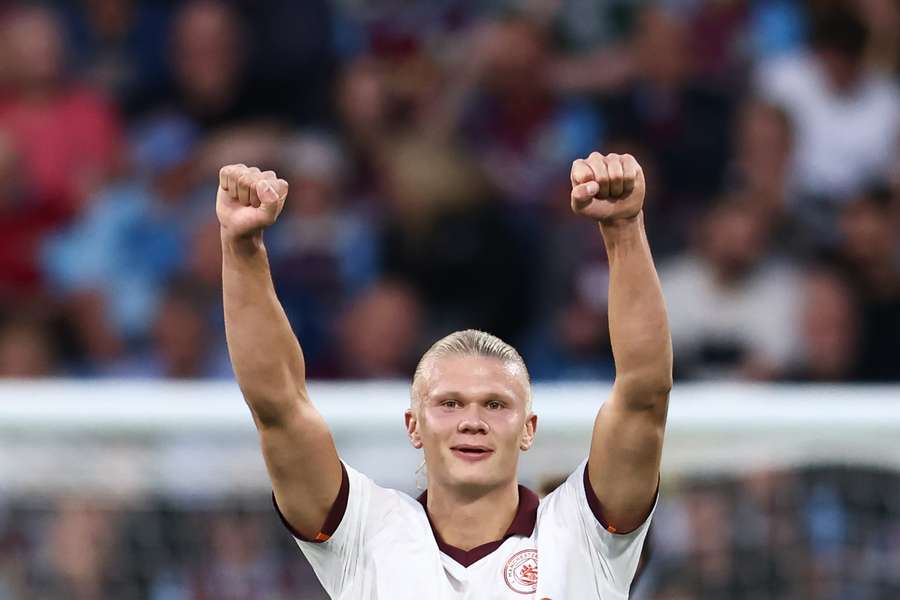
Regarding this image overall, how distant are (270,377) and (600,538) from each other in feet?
2.77

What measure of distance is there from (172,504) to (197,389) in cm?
43

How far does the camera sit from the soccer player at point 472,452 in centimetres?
387

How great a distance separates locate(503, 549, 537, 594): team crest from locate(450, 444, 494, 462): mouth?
0.24 meters

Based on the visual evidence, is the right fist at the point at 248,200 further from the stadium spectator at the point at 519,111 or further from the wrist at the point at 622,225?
the stadium spectator at the point at 519,111

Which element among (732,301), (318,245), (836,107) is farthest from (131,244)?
(836,107)

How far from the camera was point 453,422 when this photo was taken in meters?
3.98

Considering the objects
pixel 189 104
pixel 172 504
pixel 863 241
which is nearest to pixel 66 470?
pixel 172 504

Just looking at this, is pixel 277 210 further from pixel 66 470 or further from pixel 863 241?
pixel 863 241

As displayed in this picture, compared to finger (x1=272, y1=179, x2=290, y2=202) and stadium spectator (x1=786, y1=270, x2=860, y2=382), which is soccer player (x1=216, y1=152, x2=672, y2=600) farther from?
stadium spectator (x1=786, y1=270, x2=860, y2=382)

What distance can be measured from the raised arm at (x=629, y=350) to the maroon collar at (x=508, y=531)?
0.22 m

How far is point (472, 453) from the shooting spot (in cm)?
399

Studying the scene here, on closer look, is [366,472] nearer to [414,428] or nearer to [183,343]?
[414,428]

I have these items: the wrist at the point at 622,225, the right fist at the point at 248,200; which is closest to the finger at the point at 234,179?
the right fist at the point at 248,200

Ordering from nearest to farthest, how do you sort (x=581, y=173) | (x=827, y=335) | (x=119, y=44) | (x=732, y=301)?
(x=581, y=173) → (x=827, y=335) → (x=732, y=301) → (x=119, y=44)
